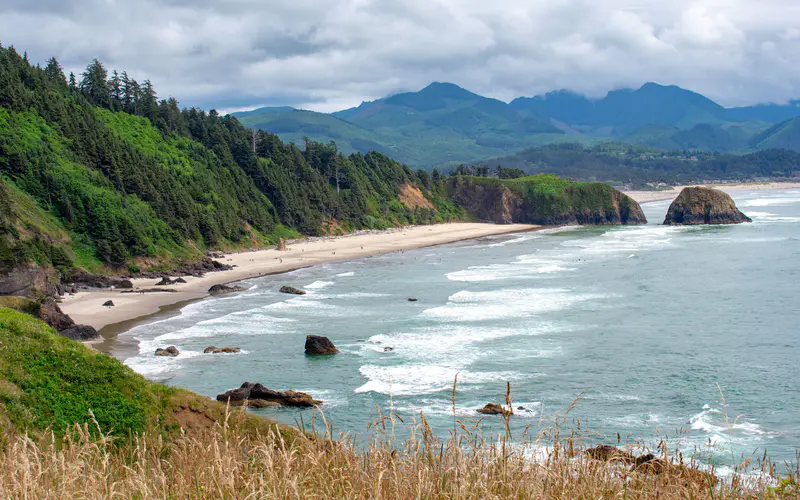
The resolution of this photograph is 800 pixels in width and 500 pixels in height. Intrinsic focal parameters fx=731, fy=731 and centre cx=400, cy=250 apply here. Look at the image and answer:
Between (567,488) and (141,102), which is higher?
(141,102)

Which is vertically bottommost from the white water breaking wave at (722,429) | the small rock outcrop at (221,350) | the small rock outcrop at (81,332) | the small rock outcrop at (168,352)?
the white water breaking wave at (722,429)

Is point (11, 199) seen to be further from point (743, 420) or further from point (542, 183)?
point (542, 183)

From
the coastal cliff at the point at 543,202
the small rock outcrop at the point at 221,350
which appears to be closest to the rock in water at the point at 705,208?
the coastal cliff at the point at 543,202

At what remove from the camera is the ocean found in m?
22.7

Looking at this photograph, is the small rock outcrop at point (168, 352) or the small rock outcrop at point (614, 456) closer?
the small rock outcrop at point (614, 456)

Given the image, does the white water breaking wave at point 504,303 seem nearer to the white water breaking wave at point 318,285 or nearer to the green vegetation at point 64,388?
the white water breaking wave at point 318,285

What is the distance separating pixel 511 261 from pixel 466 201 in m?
64.3

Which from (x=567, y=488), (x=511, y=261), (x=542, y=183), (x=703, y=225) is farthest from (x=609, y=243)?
(x=567, y=488)

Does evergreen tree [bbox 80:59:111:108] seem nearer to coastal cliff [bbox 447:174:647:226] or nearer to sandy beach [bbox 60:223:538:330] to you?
sandy beach [bbox 60:223:538:330]

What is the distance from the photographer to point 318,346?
31375 millimetres

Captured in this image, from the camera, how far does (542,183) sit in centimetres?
13150

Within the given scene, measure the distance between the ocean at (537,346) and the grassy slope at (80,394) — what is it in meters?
5.05

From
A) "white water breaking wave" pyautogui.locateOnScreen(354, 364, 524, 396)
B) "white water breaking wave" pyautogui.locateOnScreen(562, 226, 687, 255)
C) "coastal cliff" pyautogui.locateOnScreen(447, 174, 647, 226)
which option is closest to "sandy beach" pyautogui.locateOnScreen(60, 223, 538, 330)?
"coastal cliff" pyautogui.locateOnScreen(447, 174, 647, 226)

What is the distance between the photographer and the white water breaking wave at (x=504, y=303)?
40.7 meters
